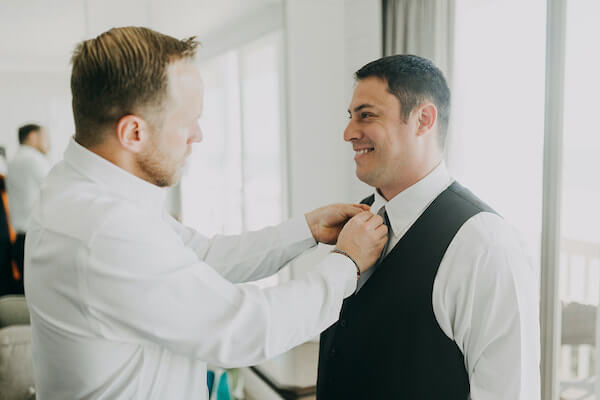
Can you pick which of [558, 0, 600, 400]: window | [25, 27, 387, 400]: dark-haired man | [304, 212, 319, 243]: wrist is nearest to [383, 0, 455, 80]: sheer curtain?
[558, 0, 600, 400]: window

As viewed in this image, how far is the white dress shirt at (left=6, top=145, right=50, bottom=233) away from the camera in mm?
3303

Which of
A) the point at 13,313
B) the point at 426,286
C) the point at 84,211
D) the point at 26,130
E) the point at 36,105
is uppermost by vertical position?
the point at 36,105

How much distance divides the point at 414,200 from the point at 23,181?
9.62 ft

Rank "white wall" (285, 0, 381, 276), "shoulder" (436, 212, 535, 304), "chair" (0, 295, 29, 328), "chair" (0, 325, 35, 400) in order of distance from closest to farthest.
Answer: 1. "shoulder" (436, 212, 535, 304)
2. "chair" (0, 325, 35, 400)
3. "chair" (0, 295, 29, 328)
4. "white wall" (285, 0, 381, 276)

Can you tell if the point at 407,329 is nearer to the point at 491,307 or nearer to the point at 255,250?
the point at 491,307

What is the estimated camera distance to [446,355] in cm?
116

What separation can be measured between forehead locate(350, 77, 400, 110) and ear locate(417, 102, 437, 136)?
0.23 feet

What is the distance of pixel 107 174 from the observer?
106 cm

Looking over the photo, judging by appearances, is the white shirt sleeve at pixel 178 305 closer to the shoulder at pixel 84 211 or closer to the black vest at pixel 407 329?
the shoulder at pixel 84 211

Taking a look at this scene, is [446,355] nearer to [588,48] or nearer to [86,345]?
[86,345]

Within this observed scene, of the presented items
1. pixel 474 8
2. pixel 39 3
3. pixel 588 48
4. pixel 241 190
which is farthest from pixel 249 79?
pixel 588 48

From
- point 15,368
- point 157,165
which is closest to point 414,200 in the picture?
point 157,165

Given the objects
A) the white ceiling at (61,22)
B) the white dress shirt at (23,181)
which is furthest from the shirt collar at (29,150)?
the white ceiling at (61,22)

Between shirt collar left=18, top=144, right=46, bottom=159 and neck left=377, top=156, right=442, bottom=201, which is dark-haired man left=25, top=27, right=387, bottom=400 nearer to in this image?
neck left=377, top=156, right=442, bottom=201
